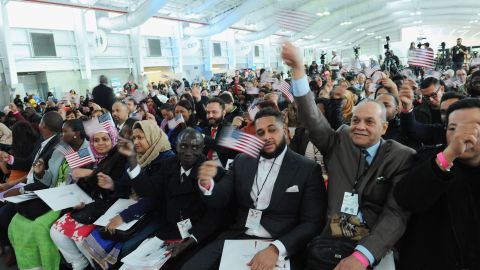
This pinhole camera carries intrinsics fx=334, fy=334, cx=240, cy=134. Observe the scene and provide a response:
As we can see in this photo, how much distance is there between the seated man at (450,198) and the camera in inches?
51.7

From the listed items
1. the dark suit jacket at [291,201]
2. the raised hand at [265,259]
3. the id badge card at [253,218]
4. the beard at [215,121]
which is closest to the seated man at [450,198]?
the dark suit jacket at [291,201]

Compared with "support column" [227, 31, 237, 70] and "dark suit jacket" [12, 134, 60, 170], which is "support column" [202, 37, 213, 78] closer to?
"support column" [227, 31, 237, 70]

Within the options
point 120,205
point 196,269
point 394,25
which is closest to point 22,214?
point 120,205

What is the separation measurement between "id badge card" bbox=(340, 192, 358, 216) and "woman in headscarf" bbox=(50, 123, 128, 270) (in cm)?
173

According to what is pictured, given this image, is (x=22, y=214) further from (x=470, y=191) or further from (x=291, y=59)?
(x=470, y=191)

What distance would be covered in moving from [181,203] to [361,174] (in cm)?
122

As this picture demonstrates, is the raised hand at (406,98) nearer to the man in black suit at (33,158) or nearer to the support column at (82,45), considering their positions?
the man in black suit at (33,158)

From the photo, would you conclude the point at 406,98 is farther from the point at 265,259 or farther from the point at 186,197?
the point at 186,197

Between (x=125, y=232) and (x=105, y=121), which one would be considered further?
(x=105, y=121)

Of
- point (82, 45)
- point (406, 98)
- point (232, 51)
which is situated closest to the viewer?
point (406, 98)

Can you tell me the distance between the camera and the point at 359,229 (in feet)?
5.70

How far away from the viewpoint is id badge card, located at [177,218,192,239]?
2.24m

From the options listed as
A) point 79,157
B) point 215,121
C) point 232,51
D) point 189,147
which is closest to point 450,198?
point 189,147

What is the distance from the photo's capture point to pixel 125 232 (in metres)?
2.38
